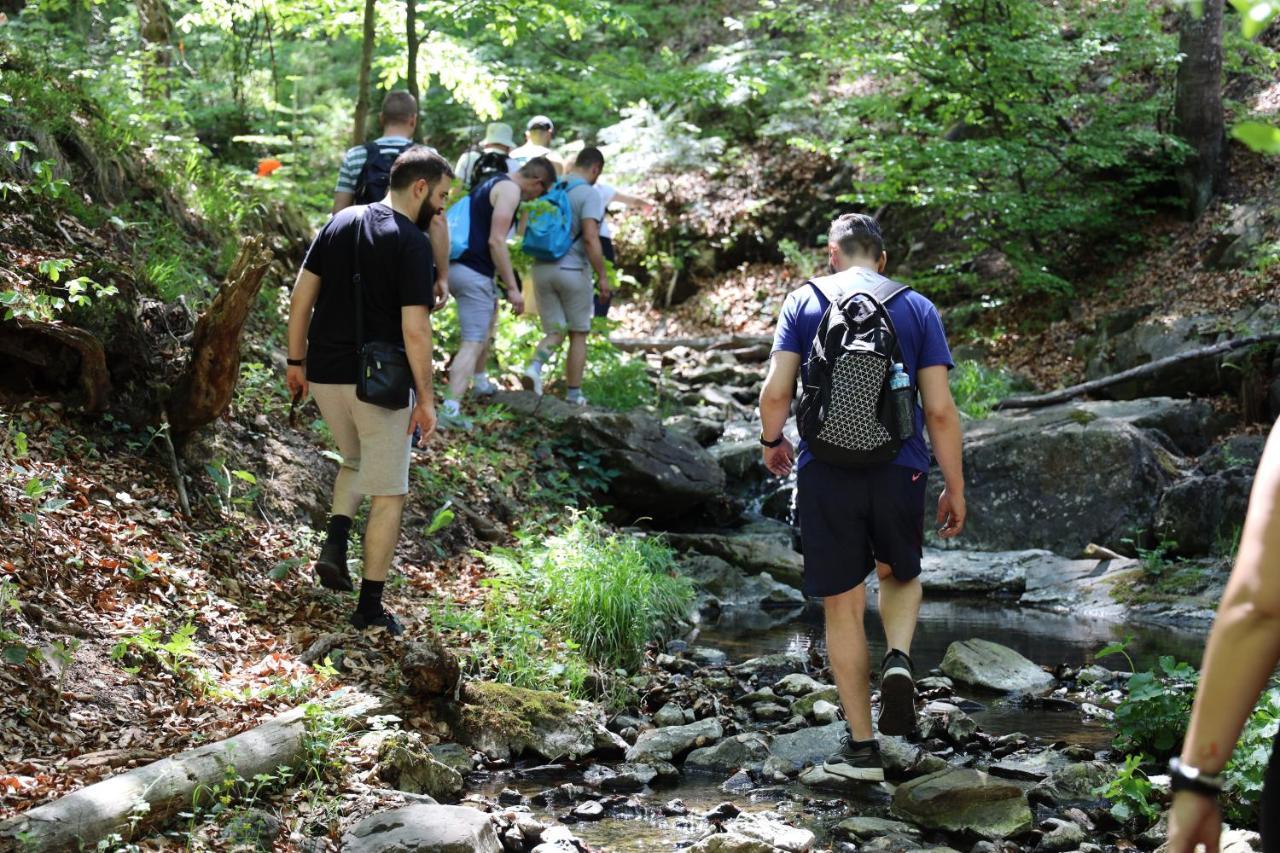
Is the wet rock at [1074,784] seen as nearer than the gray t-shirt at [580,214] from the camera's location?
Yes

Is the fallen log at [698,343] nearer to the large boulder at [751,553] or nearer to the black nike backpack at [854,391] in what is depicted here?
the large boulder at [751,553]

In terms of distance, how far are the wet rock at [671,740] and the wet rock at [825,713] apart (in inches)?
23.7

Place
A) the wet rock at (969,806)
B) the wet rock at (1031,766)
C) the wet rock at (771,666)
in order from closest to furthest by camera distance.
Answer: the wet rock at (969,806)
the wet rock at (1031,766)
the wet rock at (771,666)

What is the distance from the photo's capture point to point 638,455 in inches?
417

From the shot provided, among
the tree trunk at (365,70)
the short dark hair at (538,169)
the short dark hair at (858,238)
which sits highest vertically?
the tree trunk at (365,70)

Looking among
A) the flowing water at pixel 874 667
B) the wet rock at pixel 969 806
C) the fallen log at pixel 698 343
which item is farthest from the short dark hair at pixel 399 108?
the fallen log at pixel 698 343

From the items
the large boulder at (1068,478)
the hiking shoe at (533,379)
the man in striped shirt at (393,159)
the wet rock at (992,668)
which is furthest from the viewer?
the hiking shoe at (533,379)

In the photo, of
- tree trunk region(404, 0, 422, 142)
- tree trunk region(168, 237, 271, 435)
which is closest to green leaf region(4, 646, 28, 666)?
tree trunk region(168, 237, 271, 435)

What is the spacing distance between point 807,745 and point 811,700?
74cm

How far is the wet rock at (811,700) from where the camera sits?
632 centimetres

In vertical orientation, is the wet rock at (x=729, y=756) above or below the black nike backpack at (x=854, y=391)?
below

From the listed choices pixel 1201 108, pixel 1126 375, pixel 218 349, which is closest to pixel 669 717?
pixel 218 349

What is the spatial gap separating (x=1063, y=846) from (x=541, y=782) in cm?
226

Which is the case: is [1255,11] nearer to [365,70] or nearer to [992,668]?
[992,668]
